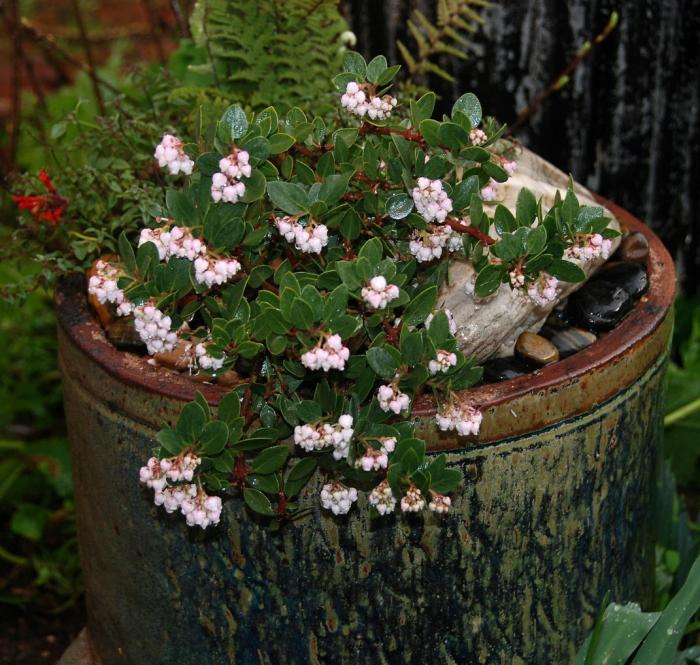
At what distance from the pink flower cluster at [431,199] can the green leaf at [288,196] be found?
147mm

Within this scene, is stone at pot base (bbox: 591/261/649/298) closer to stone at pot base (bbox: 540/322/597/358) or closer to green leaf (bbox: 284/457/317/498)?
stone at pot base (bbox: 540/322/597/358)

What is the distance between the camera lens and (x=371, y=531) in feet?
4.83

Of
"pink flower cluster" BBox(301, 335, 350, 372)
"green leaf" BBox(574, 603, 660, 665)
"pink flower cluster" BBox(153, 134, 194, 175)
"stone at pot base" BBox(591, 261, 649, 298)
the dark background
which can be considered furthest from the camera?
the dark background


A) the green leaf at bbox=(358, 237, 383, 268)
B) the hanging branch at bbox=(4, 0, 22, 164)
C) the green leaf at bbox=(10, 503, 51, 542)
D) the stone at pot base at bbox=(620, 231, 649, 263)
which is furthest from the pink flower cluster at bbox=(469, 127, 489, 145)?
the green leaf at bbox=(10, 503, 51, 542)

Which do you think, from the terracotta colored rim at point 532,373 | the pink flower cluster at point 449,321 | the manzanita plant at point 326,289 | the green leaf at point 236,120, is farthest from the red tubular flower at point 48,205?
the pink flower cluster at point 449,321

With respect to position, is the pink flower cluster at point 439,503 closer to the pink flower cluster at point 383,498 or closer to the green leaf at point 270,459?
the pink flower cluster at point 383,498

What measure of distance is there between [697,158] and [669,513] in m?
0.93

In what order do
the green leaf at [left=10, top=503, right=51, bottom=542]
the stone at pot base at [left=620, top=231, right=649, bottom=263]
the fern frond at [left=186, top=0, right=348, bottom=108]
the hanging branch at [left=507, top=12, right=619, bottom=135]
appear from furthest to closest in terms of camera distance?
the green leaf at [left=10, top=503, right=51, bottom=542] → the hanging branch at [left=507, top=12, right=619, bottom=135] → the fern frond at [left=186, top=0, right=348, bottom=108] → the stone at pot base at [left=620, top=231, right=649, bottom=263]

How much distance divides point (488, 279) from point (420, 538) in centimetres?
38

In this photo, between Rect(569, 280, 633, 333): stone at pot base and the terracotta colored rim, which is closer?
the terracotta colored rim

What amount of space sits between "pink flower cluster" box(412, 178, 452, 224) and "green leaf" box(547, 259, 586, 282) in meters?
0.16

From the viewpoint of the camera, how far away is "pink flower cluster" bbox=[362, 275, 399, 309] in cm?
129

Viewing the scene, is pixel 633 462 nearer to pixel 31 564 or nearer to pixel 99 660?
pixel 99 660

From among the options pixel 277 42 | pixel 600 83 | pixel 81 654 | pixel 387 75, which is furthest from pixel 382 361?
pixel 600 83
